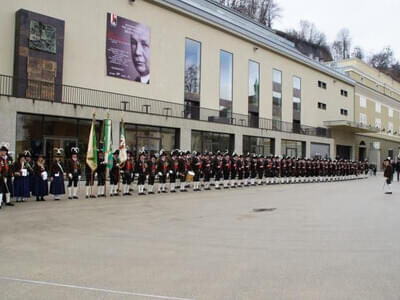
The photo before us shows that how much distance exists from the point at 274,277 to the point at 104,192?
11050mm

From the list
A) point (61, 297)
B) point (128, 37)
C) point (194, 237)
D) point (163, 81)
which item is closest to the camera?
point (61, 297)

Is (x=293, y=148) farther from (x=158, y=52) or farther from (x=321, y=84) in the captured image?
(x=158, y=52)

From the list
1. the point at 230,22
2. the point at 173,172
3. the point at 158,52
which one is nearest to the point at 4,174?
the point at 173,172

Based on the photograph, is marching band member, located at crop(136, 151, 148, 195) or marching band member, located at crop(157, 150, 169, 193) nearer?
marching band member, located at crop(136, 151, 148, 195)

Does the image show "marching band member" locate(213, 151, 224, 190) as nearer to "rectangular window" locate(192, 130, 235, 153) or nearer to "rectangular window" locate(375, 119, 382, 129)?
"rectangular window" locate(192, 130, 235, 153)

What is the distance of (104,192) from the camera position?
15.4m

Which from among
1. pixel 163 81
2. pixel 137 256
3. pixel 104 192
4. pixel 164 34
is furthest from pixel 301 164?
pixel 137 256

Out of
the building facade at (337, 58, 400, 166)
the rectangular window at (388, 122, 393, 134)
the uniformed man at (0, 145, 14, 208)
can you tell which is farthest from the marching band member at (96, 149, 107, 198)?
the rectangular window at (388, 122, 393, 134)

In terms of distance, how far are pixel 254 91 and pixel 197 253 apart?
30.6m

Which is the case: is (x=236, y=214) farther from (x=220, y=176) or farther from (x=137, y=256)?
(x=220, y=176)

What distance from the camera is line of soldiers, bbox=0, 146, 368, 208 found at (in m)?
13.2

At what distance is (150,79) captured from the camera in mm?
26359

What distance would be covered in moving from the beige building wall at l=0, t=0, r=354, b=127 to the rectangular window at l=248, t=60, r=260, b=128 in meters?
0.56

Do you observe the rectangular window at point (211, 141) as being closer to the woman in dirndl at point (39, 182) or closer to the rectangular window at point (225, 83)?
the rectangular window at point (225, 83)
